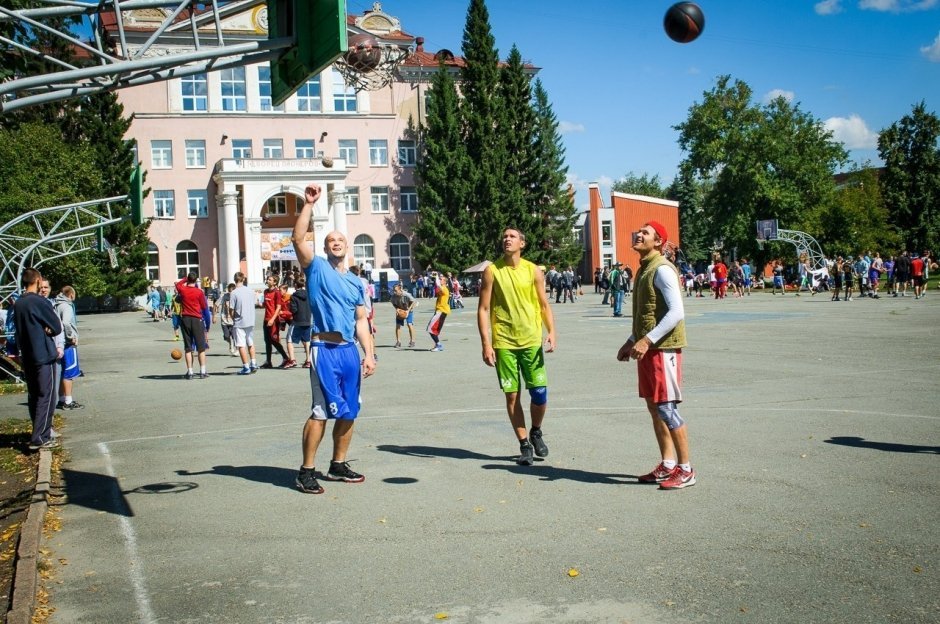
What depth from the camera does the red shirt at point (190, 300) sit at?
16.6 meters

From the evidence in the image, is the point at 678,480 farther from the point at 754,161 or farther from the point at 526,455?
the point at 754,161

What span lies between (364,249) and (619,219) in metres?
23.1

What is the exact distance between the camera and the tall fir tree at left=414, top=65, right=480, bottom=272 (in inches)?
2559

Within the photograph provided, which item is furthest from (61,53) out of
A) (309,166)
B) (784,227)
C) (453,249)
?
(784,227)

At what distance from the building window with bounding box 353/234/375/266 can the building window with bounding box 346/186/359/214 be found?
2018 millimetres

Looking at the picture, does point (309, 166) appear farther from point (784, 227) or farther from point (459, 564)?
point (459, 564)

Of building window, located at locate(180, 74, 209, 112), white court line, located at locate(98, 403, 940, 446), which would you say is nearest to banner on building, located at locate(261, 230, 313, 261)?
building window, located at locate(180, 74, 209, 112)

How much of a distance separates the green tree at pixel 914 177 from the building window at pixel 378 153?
4650 cm

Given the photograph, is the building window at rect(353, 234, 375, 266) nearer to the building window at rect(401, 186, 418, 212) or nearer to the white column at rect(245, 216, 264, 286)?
the building window at rect(401, 186, 418, 212)

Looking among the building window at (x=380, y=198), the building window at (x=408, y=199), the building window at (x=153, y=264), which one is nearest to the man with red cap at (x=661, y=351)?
the building window at (x=153, y=264)

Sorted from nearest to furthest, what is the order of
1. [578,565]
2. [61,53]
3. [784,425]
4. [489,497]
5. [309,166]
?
[578,565]
[489,497]
[784,425]
[61,53]
[309,166]

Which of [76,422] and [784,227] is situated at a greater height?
[784,227]

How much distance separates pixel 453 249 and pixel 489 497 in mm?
58707

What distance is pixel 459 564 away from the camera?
5.14m
